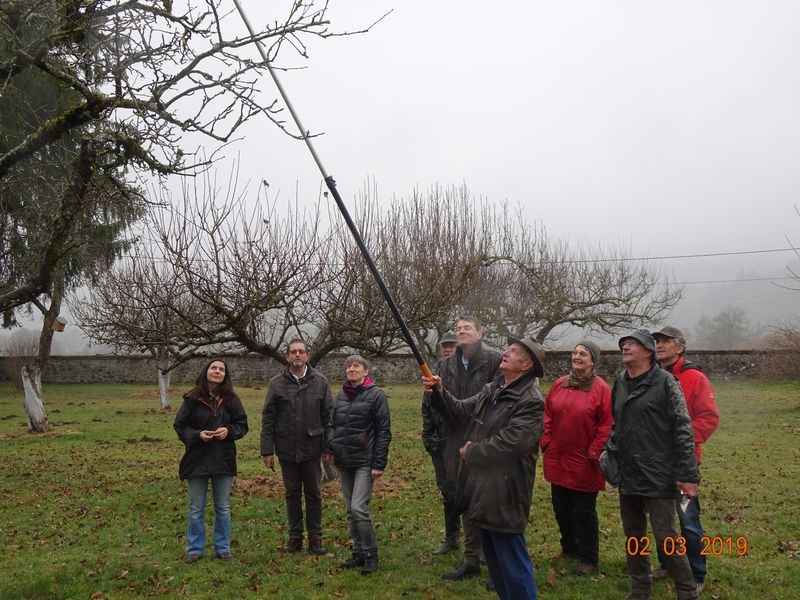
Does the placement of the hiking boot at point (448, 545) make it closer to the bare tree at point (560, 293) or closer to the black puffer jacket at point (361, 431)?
the black puffer jacket at point (361, 431)

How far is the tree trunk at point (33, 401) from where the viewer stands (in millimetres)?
15016

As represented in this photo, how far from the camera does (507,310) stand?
19500 millimetres

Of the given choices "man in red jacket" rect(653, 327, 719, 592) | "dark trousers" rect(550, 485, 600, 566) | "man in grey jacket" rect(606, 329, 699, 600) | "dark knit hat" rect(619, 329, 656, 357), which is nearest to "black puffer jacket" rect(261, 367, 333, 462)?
"dark trousers" rect(550, 485, 600, 566)

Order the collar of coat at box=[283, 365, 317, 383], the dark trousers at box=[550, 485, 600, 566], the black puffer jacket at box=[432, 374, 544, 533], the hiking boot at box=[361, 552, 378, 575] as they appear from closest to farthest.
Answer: the black puffer jacket at box=[432, 374, 544, 533] < the dark trousers at box=[550, 485, 600, 566] < the hiking boot at box=[361, 552, 378, 575] < the collar of coat at box=[283, 365, 317, 383]

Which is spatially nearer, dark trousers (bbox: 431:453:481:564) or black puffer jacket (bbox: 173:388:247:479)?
dark trousers (bbox: 431:453:481:564)

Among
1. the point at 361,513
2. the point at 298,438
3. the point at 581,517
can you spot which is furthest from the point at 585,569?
the point at 298,438

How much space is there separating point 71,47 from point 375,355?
5192 mm

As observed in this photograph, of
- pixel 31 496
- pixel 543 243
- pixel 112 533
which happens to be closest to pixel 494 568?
pixel 112 533

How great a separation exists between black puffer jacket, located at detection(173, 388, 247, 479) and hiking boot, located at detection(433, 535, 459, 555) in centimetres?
204

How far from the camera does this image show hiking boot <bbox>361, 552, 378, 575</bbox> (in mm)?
5848

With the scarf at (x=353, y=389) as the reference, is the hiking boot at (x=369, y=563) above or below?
below

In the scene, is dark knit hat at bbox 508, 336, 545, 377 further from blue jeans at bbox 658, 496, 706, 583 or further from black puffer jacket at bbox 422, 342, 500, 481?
blue jeans at bbox 658, 496, 706, 583

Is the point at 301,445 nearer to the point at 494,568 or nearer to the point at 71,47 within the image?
the point at 494,568

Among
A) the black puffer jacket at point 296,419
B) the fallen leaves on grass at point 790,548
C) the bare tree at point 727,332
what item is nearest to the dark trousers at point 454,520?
the black puffer jacket at point 296,419
